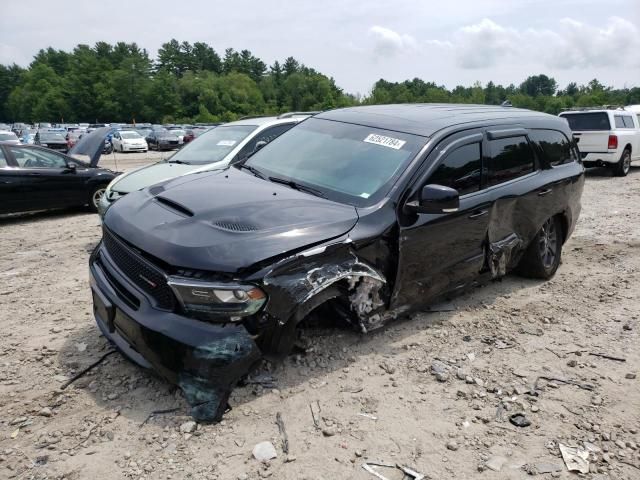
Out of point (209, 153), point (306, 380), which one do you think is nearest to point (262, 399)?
point (306, 380)

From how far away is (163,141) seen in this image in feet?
108

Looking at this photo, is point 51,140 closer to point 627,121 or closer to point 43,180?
point 43,180

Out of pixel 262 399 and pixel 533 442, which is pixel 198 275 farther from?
pixel 533 442

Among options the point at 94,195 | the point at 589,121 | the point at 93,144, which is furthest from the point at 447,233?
the point at 589,121

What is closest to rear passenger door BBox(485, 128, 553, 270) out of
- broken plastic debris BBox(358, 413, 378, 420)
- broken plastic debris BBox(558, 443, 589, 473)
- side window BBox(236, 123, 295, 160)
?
broken plastic debris BBox(558, 443, 589, 473)

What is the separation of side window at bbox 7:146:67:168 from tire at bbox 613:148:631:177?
14.3 metres

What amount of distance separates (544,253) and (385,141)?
255 cm

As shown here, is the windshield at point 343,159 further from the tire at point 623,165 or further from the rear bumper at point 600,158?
the tire at point 623,165

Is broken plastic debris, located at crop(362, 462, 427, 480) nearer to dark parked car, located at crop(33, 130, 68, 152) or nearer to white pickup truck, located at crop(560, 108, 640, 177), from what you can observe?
white pickup truck, located at crop(560, 108, 640, 177)

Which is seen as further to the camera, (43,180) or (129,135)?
(129,135)

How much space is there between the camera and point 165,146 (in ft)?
108

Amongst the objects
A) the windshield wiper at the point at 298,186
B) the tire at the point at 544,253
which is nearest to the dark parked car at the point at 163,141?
the tire at the point at 544,253

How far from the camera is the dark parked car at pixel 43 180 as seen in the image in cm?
833

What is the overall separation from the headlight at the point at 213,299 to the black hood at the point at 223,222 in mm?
98
